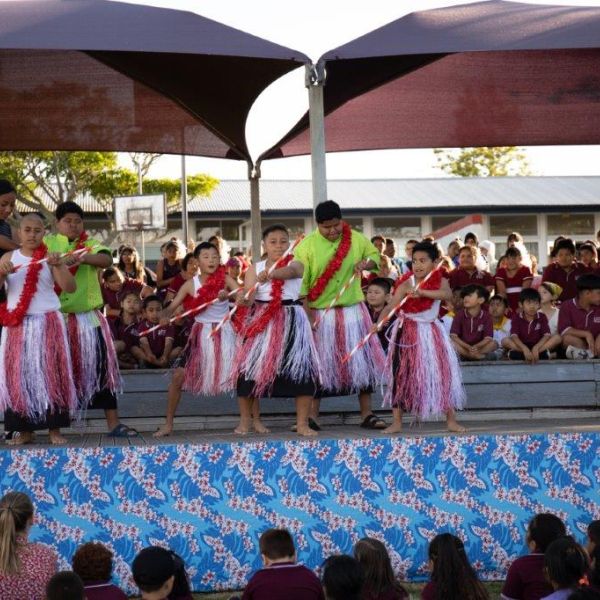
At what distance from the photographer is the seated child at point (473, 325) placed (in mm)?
8570

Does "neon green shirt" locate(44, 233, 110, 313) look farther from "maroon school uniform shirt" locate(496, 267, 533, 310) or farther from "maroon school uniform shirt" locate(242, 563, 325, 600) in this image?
"maroon school uniform shirt" locate(496, 267, 533, 310)

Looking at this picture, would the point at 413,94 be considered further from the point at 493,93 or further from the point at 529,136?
the point at 529,136

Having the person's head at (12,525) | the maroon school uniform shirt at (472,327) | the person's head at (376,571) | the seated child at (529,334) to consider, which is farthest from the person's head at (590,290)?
the person's head at (12,525)

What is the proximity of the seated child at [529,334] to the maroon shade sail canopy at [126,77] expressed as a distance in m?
2.49

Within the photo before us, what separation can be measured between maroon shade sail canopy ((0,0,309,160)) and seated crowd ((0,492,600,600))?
3320mm

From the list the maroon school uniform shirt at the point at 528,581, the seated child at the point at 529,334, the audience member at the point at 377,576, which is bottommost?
the maroon school uniform shirt at the point at 528,581

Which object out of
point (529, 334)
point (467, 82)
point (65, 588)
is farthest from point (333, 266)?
point (65, 588)

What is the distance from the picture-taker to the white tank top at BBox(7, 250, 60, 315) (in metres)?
6.83

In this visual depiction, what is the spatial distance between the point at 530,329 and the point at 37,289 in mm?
3678

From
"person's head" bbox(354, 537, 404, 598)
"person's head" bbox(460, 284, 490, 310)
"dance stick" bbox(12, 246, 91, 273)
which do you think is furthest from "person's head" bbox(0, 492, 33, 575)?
"person's head" bbox(460, 284, 490, 310)

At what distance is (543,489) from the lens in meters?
6.55

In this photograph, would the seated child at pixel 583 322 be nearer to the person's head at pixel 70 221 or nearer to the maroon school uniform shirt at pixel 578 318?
the maroon school uniform shirt at pixel 578 318

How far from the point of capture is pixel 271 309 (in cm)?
730

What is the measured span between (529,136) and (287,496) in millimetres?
5010
